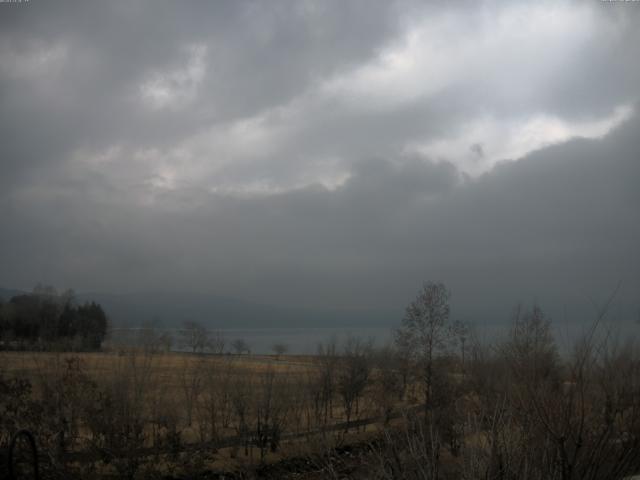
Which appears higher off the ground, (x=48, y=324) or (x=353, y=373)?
(x=48, y=324)

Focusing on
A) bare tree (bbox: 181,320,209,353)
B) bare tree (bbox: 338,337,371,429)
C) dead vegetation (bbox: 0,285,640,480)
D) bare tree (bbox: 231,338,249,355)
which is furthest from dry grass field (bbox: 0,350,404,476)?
bare tree (bbox: 231,338,249,355)

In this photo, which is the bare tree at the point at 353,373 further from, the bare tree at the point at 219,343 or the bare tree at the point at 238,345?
the bare tree at the point at 238,345

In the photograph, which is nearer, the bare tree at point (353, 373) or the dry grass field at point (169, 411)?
the dry grass field at point (169, 411)

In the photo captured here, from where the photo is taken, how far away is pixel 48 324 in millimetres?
33219

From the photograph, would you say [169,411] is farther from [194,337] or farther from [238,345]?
[238,345]

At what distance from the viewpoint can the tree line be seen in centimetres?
2473

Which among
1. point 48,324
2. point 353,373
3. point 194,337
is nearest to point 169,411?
point 48,324

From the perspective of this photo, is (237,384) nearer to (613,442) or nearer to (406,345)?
(406,345)

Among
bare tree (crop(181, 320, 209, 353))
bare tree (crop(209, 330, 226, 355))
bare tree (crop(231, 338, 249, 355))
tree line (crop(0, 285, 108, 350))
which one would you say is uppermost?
tree line (crop(0, 285, 108, 350))

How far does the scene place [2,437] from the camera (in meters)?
18.5

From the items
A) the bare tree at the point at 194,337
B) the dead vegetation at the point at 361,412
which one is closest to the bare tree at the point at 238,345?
the bare tree at the point at 194,337

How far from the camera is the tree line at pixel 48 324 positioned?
24734mm

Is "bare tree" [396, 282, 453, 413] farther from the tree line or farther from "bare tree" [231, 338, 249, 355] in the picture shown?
"bare tree" [231, 338, 249, 355]

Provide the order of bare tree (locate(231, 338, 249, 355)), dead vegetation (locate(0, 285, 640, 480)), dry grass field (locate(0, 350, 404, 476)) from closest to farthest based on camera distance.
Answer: dead vegetation (locate(0, 285, 640, 480)), dry grass field (locate(0, 350, 404, 476)), bare tree (locate(231, 338, 249, 355))
